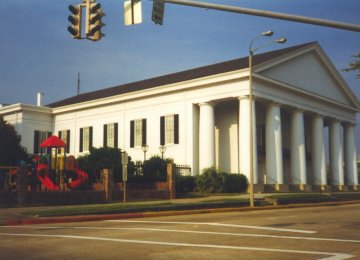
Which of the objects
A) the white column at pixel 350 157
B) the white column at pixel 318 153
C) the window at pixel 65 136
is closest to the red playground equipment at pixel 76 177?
the window at pixel 65 136

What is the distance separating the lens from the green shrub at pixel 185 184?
39.3m

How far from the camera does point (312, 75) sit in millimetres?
51594

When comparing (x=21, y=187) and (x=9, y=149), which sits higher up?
(x=9, y=149)

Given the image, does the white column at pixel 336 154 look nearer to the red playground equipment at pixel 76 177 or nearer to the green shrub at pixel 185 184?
the green shrub at pixel 185 184

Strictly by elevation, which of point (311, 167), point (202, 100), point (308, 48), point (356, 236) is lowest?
point (356, 236)

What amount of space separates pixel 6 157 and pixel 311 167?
1259 inches

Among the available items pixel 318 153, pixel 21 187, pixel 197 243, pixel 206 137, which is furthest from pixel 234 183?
pixel 197 243

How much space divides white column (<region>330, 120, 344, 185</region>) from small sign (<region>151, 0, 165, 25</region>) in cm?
4605

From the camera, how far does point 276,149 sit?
146 ft

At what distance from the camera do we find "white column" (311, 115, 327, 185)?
2009 inches

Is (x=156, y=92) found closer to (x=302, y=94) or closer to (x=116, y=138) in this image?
(x=116, y=138)

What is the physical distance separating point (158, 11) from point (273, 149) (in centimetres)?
3317

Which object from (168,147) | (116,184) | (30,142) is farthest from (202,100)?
(30,142)

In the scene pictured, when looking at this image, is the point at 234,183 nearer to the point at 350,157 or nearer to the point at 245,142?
the point at 245,142
